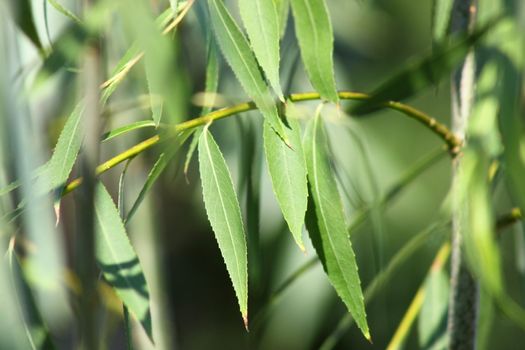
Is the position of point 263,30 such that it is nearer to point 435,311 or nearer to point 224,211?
point 224,211

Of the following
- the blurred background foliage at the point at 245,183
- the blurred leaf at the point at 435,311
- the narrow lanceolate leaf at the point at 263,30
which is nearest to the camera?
the narrow lanceolate leaf at the point at 263,30

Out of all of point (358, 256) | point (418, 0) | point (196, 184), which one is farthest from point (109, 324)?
point (418, 0)

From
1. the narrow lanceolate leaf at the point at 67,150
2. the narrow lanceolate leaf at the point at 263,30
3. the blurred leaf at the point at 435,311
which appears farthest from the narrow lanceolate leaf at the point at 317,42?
the blurred leaf at the point at 435,311

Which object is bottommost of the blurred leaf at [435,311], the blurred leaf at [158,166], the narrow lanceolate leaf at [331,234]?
the blurred leaf at [435,311]

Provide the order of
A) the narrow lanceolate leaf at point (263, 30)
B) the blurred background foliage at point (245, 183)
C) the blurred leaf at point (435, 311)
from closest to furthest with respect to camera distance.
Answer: the narrow lanceolate leaf at point (263, 30) → the blurred background foliage at point (245, 183) → the blurred leaf at point (435, 311)

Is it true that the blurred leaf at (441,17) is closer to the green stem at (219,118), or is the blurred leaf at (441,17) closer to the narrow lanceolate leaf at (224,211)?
the green stem at (219,118)

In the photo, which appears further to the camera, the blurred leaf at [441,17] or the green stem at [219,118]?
the blurred leaf at [441,17]

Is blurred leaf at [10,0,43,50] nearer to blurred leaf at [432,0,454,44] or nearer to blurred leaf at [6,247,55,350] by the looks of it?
blurred leaf at [6,247,55,350]
